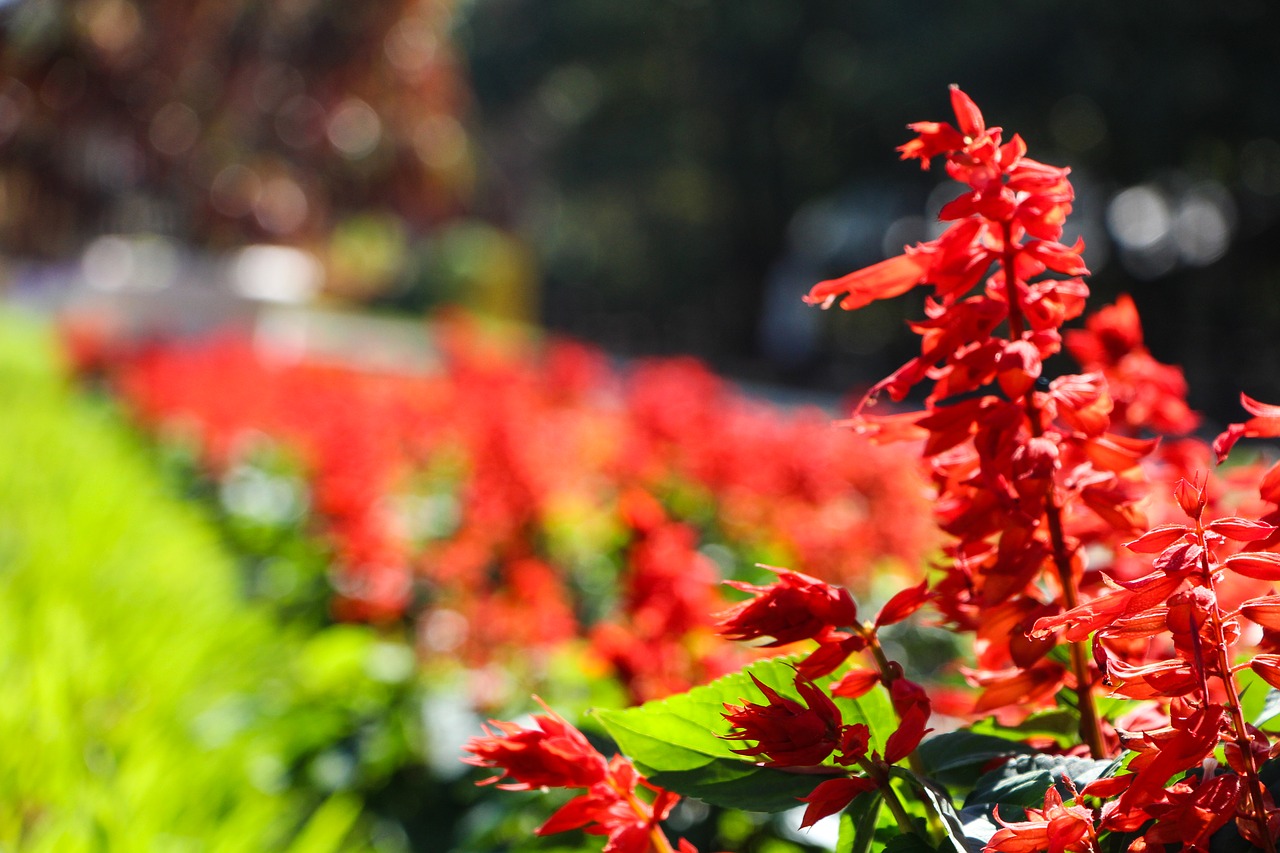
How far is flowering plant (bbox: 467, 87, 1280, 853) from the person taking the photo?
665mm

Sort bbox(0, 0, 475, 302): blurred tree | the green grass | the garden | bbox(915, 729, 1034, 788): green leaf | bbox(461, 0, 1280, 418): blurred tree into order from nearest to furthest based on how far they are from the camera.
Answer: the garden, bbox(915, 729, 1034, 788): green leaf, the green grass, bbox(461, 0, 1280, 418): blurred tree, bbox(0, 0, 475, 302): blurred tree

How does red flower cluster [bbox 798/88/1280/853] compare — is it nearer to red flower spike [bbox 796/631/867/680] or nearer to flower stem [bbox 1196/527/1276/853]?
flower stem [bbox 1196/527/1276/853]

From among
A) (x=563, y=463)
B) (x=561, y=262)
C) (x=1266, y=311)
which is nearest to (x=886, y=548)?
(x=563, y=463)

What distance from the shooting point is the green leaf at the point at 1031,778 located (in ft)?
2.51

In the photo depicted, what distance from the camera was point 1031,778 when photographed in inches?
30.7

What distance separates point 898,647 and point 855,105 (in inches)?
593

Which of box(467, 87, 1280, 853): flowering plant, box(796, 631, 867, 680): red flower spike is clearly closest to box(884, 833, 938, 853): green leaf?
box(467, 87, 1280, 853): flowering plant

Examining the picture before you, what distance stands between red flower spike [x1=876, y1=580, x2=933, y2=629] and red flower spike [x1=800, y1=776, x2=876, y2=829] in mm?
116

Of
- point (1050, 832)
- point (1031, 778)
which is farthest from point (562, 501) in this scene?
point (1050, 832)

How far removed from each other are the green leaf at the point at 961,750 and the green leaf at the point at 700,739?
6cm

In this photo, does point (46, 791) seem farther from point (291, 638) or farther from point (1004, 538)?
point (1004, 538)

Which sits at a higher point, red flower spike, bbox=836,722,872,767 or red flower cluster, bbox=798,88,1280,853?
red flower cluster, bbox=798,88,1280,853

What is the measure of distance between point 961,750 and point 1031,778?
88 millimetres

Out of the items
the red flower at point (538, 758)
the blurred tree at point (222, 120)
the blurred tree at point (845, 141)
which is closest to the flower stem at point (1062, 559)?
the red flower at point (538, 758)
